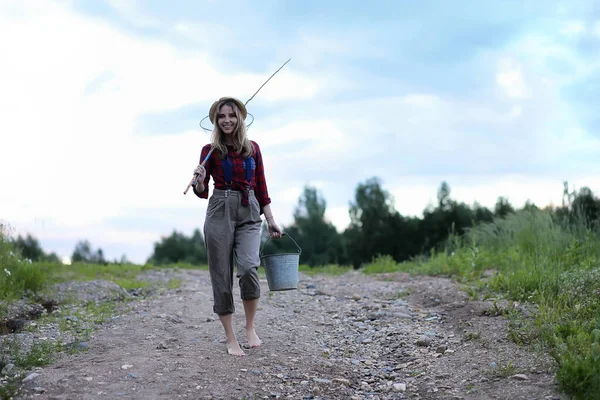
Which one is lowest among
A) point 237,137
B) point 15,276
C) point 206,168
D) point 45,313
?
point 45,313

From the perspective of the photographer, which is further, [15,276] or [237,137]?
[15,276]

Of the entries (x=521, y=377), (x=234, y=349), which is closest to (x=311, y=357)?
(x=234, y=349)

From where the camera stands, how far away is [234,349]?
5609 millimetres

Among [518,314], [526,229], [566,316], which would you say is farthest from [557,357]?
[526,229]

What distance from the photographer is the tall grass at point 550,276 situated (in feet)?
14.9

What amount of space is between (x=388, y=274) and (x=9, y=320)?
7335 millimetres

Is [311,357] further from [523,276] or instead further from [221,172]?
[523,276]

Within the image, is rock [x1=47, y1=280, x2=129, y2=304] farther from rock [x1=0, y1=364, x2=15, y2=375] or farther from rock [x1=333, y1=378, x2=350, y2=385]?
rock [x1=333, y1=378, x2=350, y2=385]

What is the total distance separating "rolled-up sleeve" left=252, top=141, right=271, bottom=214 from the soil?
A: 1434 millimetres

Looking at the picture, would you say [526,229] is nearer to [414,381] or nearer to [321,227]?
[414,381]

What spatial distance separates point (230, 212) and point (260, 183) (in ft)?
1.62

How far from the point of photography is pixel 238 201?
18.2 ft

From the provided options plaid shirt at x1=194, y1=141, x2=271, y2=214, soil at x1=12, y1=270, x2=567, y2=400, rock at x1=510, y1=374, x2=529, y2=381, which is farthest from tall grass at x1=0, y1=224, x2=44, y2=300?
rock at x1=510, y1=374, x2=529, y2=381

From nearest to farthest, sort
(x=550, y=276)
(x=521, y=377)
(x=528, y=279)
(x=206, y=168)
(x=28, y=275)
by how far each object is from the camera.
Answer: (x=521, y=377)
(x=206, y=168)
(x=550, y=276)
(x=528, y=279)
(x=28, y=275)
